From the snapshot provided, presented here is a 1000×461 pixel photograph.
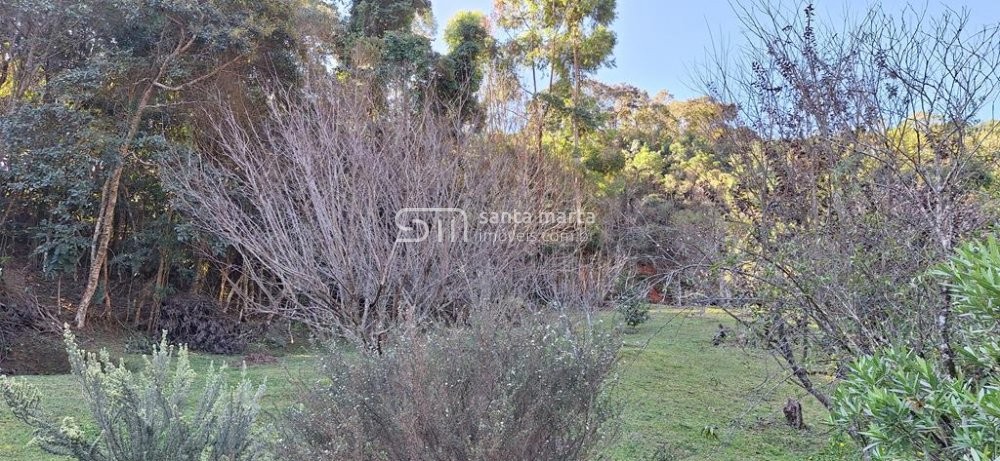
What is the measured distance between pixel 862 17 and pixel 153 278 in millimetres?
11111

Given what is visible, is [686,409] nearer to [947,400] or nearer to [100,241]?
[947,400]

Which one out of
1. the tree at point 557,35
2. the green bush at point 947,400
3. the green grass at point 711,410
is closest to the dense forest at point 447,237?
the green bush at point 947,400

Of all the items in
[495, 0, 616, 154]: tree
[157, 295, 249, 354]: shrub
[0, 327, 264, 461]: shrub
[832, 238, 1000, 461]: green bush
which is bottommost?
[157, 295, 249, 354]: shrub

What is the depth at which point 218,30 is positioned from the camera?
27.6 ft

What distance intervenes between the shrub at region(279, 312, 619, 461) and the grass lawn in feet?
1.25

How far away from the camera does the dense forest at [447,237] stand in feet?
7.10

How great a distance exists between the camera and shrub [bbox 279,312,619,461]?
2.05m

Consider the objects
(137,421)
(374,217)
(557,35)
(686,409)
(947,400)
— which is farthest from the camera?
(557,35)

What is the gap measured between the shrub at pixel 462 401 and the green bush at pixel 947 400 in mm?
1085

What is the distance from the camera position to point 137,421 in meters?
2.45

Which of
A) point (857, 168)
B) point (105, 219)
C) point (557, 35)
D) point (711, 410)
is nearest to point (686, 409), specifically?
point (711, 410)
